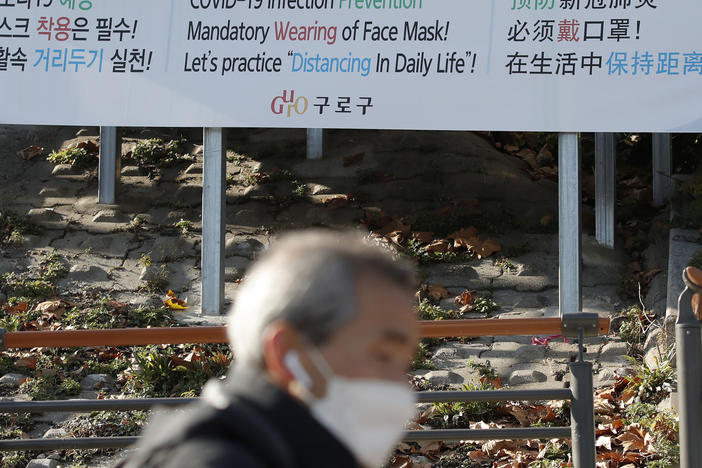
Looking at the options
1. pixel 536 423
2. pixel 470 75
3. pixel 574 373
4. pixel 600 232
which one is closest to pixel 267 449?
pixel 574 373

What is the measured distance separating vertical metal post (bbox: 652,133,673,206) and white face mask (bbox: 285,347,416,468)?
754cm

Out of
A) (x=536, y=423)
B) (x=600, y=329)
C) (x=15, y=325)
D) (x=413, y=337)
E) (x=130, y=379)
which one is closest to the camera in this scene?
(x=413, y=337)

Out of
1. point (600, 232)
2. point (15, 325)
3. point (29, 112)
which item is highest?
point (29, 112)

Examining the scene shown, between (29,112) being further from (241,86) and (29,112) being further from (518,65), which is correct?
(518,65)

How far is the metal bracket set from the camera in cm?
366

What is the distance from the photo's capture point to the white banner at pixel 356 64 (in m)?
6.39

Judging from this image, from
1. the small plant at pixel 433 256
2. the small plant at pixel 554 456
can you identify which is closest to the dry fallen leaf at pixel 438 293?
the small plant at pixel 433 256

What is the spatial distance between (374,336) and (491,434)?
2.60m

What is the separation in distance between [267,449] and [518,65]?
567 centimetres

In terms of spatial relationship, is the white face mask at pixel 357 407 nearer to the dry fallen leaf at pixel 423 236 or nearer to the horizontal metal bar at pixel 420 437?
the horizontal metal bar at pixel 420 437

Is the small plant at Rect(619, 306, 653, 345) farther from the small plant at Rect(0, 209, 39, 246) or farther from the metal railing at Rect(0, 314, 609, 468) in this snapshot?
the small plant at Rect(0, 209, 39, 246)

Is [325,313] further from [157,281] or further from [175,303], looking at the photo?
[157,281]

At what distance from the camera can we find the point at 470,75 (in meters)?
6.50

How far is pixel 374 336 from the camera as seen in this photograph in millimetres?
1272
